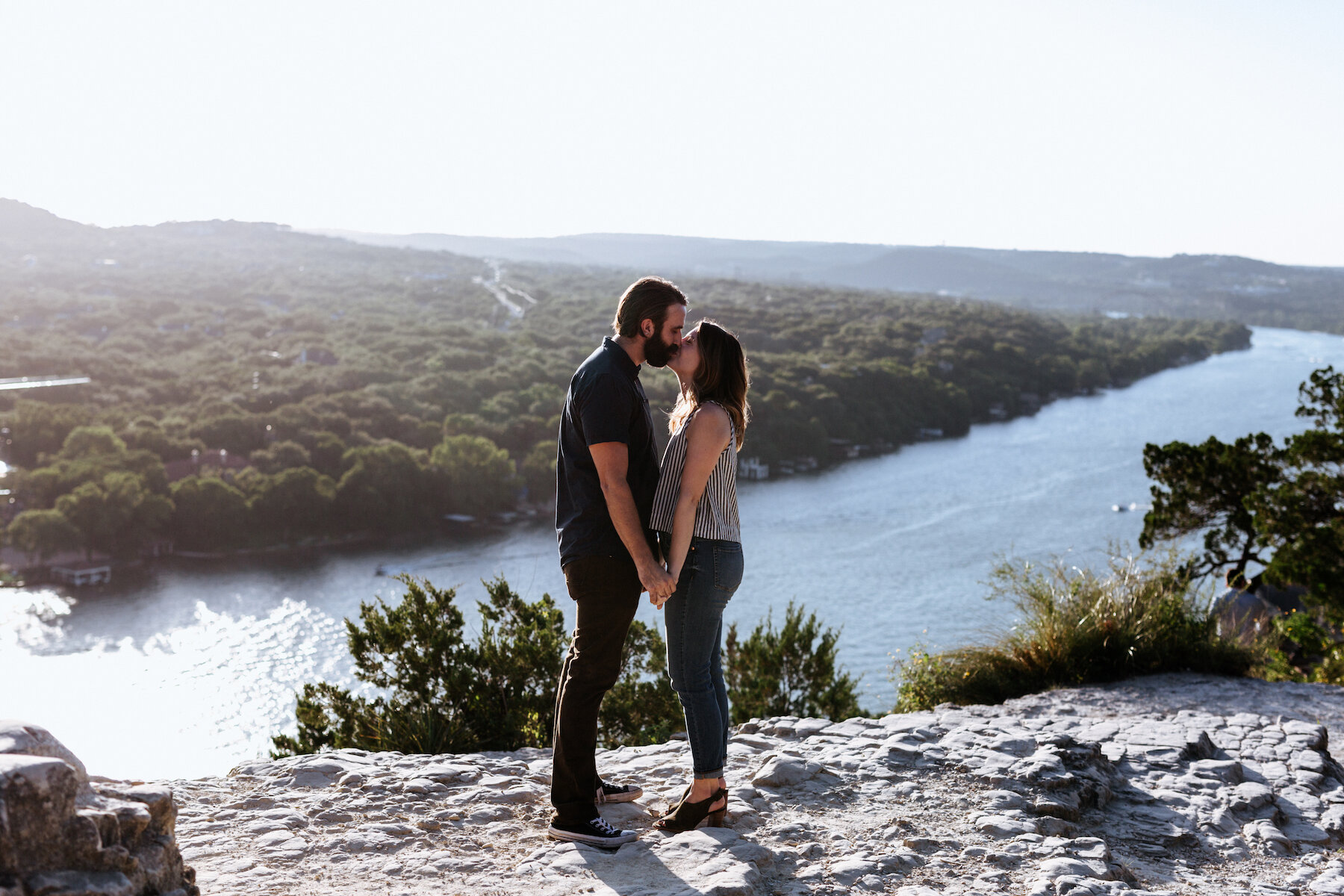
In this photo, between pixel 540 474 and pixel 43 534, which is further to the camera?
pixel 540 474

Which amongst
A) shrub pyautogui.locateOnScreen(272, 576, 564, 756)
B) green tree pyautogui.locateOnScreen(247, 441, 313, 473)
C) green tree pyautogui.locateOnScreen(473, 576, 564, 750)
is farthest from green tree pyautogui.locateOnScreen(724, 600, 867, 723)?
green tree pyautogui.locateOnScreen(247, 441, 313, 473)

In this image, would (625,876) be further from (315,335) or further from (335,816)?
(315,335)

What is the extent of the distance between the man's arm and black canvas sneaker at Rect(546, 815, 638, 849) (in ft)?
2.35

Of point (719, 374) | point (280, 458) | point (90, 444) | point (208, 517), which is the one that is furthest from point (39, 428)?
point (719, 374)

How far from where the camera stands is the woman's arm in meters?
2.50

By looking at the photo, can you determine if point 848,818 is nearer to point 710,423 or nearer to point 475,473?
point 710,423

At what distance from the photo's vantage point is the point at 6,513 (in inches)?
1404

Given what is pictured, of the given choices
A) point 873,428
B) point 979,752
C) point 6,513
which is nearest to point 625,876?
point 979,752

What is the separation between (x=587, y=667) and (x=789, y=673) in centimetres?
550

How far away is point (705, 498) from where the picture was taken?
256cm

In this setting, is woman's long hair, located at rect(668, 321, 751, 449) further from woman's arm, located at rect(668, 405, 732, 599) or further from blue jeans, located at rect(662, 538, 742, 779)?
blue jeans, located at rect(662, 538, 742, 779)

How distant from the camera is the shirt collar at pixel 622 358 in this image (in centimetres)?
251

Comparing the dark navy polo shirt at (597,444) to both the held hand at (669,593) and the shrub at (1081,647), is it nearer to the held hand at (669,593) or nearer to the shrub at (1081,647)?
the held hand at (669,593)

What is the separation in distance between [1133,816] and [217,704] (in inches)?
940
